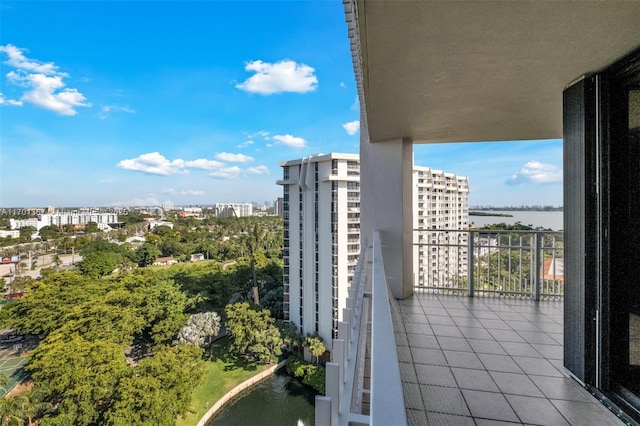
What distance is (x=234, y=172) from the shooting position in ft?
158

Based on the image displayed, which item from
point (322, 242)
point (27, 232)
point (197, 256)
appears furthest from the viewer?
point (197, 256)

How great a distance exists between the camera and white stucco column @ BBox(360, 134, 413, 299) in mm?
4020

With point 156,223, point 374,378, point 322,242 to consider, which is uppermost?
point 374,378

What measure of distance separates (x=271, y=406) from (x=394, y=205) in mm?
11932

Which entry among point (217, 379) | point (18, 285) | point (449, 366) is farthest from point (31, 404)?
point (18, 285)

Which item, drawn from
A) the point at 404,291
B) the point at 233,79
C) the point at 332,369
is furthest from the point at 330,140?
the point at 332,369

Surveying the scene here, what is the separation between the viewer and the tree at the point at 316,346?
14883 mm

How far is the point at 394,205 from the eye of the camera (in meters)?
4.08

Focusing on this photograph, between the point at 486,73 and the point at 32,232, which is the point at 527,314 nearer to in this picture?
the point at 486,73

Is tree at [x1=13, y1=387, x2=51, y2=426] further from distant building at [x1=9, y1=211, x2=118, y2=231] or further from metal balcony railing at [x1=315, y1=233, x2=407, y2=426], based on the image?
distant building at [x1=9, y1=211, x2=118, y2=231]

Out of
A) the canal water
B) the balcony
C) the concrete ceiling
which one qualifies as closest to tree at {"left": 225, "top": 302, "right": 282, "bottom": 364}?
the canal water

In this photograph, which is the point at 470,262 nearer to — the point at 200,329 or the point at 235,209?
the point at 200,329

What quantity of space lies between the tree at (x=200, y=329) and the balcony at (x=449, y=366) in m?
15.0

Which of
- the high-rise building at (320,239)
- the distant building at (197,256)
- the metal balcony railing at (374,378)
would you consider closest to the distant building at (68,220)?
the distant building at (197,256)
